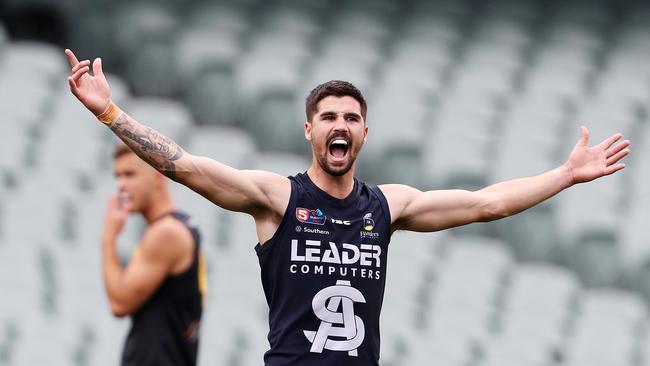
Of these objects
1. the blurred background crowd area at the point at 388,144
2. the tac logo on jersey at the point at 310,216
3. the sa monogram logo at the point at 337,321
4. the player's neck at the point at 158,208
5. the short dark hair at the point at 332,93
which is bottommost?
the sa monogram logo at the point at 337,321

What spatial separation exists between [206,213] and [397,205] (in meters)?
4.74

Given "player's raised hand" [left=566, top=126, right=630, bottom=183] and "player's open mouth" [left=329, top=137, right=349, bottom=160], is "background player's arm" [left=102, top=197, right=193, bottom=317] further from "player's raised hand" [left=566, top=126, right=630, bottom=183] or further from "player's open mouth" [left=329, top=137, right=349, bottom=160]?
"player's raised hand" [left=566, top=126, right=630, bottom=183]

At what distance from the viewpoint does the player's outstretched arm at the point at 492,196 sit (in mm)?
4832

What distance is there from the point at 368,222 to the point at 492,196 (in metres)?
0.62

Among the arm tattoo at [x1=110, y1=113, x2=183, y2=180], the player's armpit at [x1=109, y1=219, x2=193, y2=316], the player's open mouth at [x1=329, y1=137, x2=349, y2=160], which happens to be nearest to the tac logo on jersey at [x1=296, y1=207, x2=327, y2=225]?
the player's open mouth at [x1=329, y1=137, x2=349, y2=160]

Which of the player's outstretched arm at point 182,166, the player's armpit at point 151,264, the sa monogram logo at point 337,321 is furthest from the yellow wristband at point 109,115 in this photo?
the player's armpit at point 151,264

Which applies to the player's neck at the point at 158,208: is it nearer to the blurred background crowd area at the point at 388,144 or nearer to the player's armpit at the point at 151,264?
the player's armpit at the point at 151,264

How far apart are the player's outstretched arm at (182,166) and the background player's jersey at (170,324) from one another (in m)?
1.27

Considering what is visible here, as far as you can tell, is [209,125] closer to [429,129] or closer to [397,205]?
[429,129]

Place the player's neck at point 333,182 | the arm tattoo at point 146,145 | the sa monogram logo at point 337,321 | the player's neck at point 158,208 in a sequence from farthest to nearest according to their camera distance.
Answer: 1. the player's neck at point 158,208
2. the player's neck at point 333,182
3. the arm tattoo at point 146,145
4. the sa monogram logo at point 337,321

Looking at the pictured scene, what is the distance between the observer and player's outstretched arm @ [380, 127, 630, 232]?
4.83 metres

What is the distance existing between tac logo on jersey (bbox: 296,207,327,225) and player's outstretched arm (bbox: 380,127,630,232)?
0.36 metres

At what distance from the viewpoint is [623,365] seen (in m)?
9.14

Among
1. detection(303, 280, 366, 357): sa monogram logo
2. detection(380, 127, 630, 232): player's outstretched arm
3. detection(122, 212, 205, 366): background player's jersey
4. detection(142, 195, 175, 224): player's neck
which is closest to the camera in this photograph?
detection(303, 280, 366, 357): sa monogram logo
